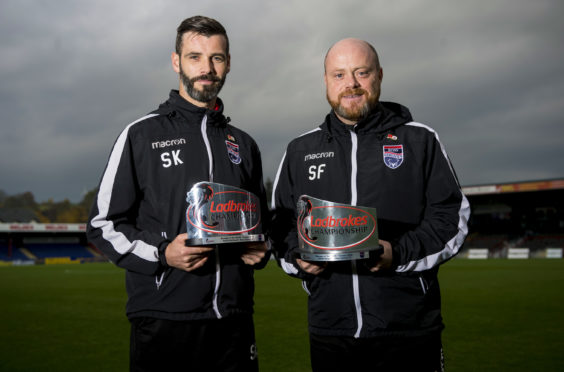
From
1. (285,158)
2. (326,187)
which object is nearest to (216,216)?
(326,187)

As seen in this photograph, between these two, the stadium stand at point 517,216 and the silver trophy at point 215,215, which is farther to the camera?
the stadium stand at point 517,216

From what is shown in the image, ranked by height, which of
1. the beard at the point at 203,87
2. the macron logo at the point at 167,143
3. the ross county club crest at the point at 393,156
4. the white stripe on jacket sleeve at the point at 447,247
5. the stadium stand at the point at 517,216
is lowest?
the stadium stand at the point at 517,216

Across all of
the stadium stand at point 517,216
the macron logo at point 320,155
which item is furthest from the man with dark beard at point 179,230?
the stadium stand at point 517,216

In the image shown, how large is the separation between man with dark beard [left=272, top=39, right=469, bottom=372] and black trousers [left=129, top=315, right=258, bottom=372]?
503mm

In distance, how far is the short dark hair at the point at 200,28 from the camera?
9.01 feet

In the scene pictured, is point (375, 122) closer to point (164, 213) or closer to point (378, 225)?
point (378, 225)

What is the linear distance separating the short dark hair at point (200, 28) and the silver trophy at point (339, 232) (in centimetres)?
117

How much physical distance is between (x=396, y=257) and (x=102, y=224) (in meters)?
1.60

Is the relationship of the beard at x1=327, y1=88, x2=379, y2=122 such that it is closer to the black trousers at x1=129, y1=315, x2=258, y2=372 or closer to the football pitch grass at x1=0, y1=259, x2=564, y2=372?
the black trousers at x1=129, y1=315, x2=258, y2=372

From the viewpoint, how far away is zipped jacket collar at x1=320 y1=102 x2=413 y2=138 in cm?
287

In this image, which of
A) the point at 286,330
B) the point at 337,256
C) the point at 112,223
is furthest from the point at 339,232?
the point at 286,330

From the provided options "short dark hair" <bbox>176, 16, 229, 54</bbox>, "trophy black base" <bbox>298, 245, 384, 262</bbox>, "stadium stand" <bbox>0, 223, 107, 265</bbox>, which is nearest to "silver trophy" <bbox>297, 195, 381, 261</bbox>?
"trophy black base" <bbox>298, 245, 384, 262</bbox>

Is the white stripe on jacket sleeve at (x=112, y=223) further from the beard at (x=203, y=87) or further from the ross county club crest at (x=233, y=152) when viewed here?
the ross county club crest at (x=233, y=152)

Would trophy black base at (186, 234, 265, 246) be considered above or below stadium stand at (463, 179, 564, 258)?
above
